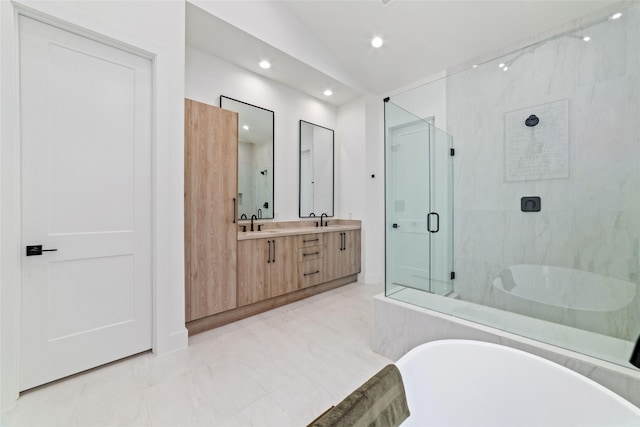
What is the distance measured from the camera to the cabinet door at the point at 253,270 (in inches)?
105

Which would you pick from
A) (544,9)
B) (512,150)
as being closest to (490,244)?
(512,150)

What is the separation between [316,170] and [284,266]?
1743 mm

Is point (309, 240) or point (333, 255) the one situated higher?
point (309, 240)

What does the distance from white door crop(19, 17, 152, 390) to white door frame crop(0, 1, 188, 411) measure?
6 cm

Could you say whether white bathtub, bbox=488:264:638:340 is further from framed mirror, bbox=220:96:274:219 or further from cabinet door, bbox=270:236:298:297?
framed mirror, bbox=220:96:274:219

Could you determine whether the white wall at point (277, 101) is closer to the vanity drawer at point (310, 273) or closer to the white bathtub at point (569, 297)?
the vanity drawer at point (310, 273)

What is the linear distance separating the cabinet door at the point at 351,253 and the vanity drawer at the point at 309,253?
508mm

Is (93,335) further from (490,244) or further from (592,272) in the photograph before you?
(592,272)

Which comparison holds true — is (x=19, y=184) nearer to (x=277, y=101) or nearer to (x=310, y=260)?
(x=310, y=260)

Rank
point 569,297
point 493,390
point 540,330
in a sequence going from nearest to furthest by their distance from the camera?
point 493,390 → point 540,330 → point 569,297

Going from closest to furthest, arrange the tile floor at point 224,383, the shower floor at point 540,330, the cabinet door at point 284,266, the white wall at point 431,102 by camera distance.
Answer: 1. the shower floor at point 540,330
2. the tile floor at point 224,383
3. the white wall at point 431,102
4. the cabinet door at point 284,266

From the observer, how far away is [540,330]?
1530 mm

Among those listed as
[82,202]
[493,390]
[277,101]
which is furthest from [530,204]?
[82,202]

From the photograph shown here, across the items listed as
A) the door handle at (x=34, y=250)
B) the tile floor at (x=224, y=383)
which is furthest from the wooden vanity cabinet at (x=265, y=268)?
the door handle at (x=34, y=250)
